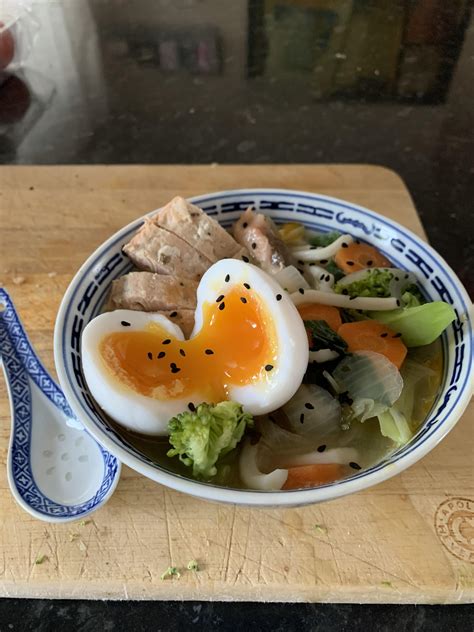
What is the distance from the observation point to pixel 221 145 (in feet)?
9.21

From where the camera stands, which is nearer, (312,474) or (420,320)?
(312,474)

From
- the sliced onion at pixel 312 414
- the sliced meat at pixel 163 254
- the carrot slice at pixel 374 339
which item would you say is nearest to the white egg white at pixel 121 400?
the sliced onion at pixel 312 414

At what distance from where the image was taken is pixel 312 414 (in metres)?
1.51

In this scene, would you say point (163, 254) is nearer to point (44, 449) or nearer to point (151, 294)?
point (151, 294)

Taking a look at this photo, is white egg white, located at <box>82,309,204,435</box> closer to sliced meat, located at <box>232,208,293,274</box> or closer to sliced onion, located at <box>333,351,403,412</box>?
sliced onion, located at <box>333,351,403,412</box>

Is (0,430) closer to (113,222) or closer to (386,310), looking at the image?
(113,222)

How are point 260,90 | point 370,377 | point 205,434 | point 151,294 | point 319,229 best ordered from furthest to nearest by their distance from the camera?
point 260,90
point 319,229
point 151,294
point 370,377
point 205,434

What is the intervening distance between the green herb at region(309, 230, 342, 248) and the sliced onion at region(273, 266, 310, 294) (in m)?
0.23

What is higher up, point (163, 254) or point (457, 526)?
point (163, 254)

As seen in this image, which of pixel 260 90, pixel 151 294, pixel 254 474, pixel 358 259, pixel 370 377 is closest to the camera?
pixel 254 474

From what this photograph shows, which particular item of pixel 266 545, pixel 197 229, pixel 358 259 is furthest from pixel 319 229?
pixel 266 545

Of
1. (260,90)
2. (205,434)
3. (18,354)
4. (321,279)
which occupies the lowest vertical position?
(260,90)

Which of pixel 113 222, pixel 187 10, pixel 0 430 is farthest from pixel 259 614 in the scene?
pixel 187 10

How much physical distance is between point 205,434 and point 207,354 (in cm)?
25
